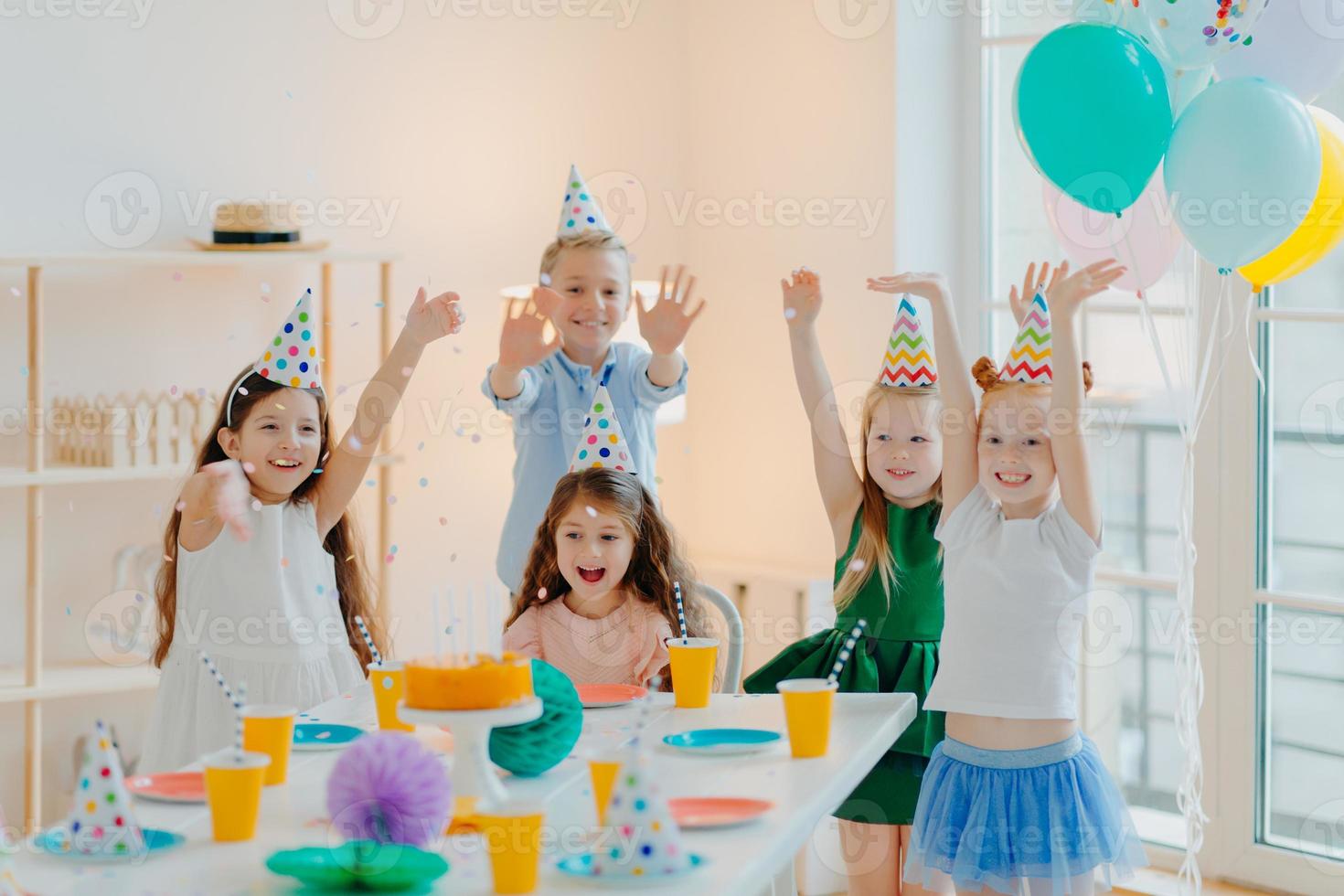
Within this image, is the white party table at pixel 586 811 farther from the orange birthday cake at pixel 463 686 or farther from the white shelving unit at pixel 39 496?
the white shelving unit at pixel 39 496

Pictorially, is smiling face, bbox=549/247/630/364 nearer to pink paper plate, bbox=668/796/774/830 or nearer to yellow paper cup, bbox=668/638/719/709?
yellow paper cup, bbox=668/638/719/709

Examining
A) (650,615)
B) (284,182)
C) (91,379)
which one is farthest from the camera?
(284,182)

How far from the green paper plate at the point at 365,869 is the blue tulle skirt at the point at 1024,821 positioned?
0.82m

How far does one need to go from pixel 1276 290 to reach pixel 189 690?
2.10 meters

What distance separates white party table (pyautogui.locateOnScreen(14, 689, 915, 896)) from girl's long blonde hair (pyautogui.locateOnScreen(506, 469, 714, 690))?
26cm

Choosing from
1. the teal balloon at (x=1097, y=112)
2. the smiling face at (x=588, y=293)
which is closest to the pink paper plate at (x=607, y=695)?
the smiling face at (x=588, y=293)

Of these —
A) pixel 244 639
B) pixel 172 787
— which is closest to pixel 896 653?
pixel 244 639

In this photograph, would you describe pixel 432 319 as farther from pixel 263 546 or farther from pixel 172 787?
pixel 172 787

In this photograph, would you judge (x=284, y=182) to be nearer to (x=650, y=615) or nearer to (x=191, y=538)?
(x=191, y=538)

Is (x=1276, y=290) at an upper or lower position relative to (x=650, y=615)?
upper

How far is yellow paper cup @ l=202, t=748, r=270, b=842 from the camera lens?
52.7 inches

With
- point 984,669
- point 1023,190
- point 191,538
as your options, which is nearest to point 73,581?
point 191,538

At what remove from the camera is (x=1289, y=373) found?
2848mm

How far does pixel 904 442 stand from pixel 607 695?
21.7 inches
